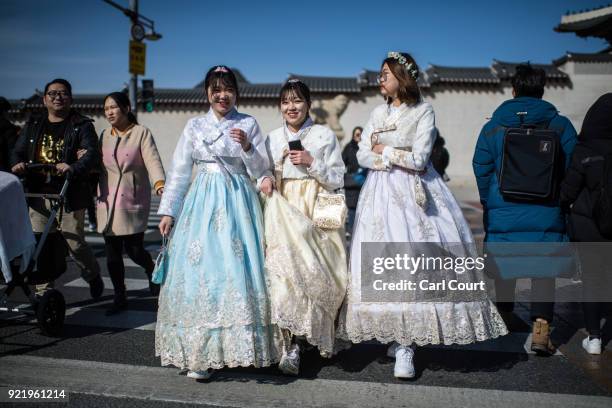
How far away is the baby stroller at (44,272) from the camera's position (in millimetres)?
3631

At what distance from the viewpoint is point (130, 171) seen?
439 cm

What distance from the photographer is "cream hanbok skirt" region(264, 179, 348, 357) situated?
2.89 meters

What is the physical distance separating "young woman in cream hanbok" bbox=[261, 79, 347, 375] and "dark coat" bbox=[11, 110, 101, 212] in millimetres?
1789

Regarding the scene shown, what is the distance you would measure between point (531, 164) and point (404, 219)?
3.15 feet

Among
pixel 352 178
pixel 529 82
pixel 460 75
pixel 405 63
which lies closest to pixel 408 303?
pixel 405 63

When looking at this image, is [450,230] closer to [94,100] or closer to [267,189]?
[267,189]

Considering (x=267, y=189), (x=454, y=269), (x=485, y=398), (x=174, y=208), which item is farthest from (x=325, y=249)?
(x=485, y=398)

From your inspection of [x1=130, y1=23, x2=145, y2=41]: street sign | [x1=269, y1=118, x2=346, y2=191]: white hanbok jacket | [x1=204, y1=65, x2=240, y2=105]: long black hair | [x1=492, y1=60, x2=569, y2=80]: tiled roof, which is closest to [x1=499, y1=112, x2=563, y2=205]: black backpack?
[x1=269, y1=118, x2=346, y2=191]: white hanbok jacket

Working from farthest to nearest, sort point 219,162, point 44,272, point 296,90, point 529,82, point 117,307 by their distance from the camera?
point 117,307 < point 44,272 < point 529,82 < point 296,90 < point 219,162

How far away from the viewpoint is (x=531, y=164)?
3.31 metres

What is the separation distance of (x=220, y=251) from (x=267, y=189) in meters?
0.52

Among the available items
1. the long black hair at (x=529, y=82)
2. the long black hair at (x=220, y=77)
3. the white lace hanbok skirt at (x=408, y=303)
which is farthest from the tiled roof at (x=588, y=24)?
the long black hair at (x=220, y=77)

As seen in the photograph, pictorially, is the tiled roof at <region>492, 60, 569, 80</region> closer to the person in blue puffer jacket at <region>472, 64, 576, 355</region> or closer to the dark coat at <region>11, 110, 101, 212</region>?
the person in blue puffer jacket at <region>472, 64, 576, 355</region>

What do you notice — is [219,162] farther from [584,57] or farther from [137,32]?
[584,57]
